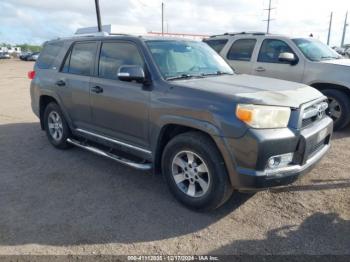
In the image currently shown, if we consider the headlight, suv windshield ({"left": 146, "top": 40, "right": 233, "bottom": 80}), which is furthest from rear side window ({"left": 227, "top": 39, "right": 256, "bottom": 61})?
the headlight

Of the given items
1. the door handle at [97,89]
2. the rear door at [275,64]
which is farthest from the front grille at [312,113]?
→ the rear door at [275,64]

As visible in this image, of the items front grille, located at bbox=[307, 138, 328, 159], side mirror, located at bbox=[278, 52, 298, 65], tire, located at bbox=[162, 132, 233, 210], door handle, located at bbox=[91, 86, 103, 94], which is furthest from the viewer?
side mirror, located at bbox=[278, 52, 298, 65]

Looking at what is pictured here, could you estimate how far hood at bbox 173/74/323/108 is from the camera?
3207mm

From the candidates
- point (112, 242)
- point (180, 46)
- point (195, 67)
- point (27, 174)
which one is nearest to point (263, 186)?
point (112, 242)

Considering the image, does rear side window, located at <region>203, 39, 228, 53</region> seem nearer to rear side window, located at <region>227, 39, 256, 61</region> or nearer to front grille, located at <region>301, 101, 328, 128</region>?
rear side window, located at <region>227, 39, 256, 61</region>

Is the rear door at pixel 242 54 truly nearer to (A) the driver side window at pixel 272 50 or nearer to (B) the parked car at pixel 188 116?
(A) the driver side window at pixel 272 50

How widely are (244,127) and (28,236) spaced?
233 cm

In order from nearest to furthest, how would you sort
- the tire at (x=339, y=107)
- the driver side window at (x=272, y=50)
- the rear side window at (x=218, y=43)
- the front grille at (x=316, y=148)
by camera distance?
the front grille at (x=316, y=148), the tire at (x=339, y=107), the driver side window at (x=272, y=50), the rear side window at (x=218, y=43)

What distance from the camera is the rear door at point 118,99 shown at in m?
4.01

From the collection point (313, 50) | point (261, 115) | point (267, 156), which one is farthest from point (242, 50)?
point (267, 156)

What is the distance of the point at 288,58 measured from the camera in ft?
22.7

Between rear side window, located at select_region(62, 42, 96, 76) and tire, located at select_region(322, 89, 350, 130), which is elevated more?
rear side window, located at select_region(62, 42, 96, 76)

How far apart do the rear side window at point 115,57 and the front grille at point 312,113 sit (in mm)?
1960

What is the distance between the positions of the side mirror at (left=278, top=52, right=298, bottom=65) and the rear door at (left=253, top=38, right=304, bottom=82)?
0.24 feet
